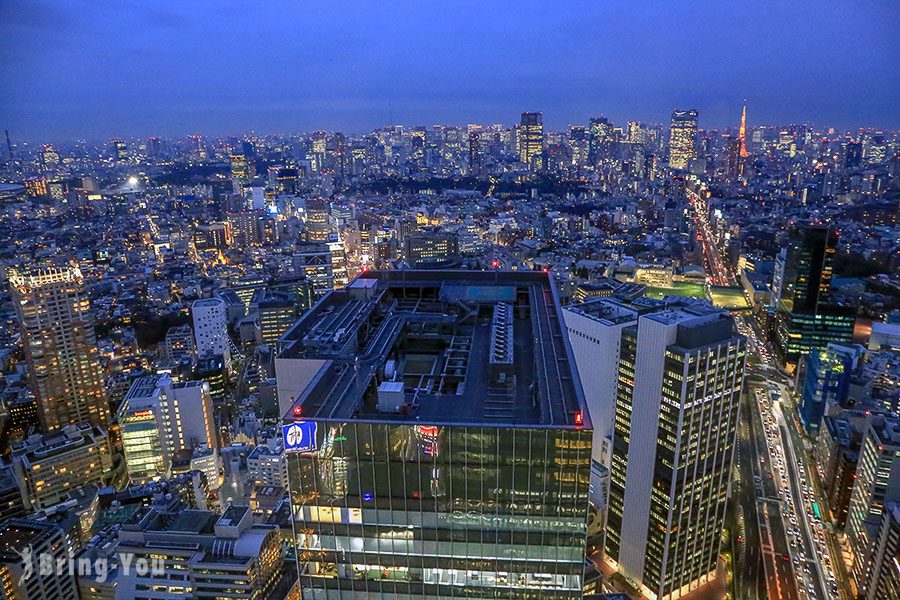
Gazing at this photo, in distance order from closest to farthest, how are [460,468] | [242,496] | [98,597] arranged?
[460,468]
[98,597]
[242,496]

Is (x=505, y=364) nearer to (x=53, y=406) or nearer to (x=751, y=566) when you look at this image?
(x=751, y=566)

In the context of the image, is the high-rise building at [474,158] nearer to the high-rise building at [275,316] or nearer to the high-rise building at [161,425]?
the high-rise building at [275,316]

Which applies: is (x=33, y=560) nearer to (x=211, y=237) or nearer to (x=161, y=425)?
(x=161, y=425)

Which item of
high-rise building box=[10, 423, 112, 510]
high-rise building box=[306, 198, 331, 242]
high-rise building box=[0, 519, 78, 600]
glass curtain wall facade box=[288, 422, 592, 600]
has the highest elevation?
glass curtain wall facade box=[288, 422, 592, 600]

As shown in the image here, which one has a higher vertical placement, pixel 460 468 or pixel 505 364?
pixel 505 364

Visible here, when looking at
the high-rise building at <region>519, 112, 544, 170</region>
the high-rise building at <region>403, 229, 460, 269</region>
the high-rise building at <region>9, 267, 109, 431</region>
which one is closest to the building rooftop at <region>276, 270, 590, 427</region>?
the high-rise building at <region>9, 267, 109, 431</region>

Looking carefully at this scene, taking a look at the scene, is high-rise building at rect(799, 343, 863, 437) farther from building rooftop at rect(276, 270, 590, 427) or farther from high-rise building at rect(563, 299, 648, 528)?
building rooftop at rect(276, 270, 590, 427)

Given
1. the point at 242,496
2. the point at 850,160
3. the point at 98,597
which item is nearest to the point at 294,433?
the point at 98,597
